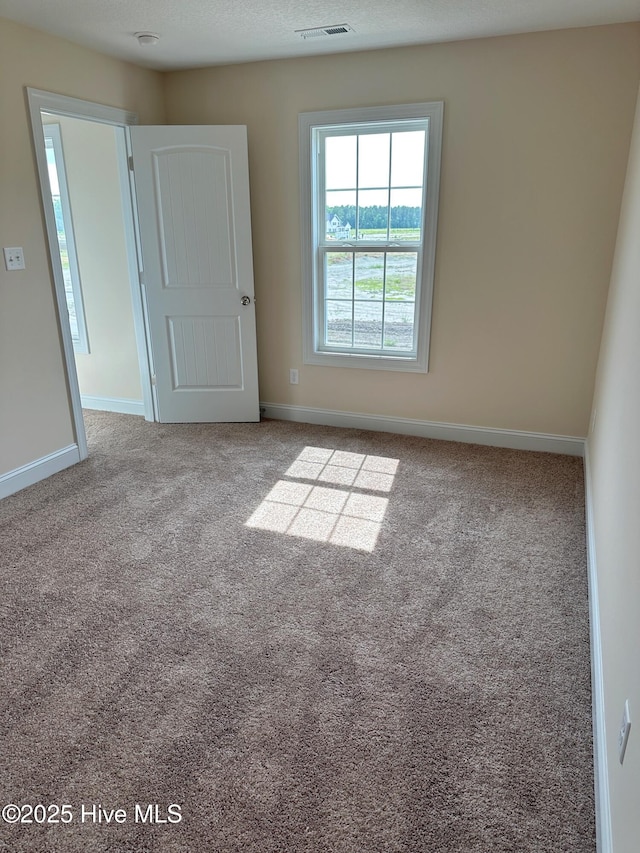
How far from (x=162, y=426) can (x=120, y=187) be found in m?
1.81

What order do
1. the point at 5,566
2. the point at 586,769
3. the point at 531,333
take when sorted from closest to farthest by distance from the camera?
the point at 586,769 < the point at 5,566 < the point at 531,333

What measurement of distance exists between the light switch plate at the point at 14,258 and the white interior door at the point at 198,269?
1059 mm

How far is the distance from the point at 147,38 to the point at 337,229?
5.25 feet

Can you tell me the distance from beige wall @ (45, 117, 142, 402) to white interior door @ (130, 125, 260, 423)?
1.22 ft

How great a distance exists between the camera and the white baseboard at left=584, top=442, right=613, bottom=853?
1.35 metres

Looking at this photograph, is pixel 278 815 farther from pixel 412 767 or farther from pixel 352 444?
pixel 352 444

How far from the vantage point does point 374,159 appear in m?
3.70

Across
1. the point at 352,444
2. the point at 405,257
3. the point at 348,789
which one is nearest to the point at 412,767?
the point at 348,789

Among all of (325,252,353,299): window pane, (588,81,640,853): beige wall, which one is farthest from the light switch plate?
(588,81,640,853): beige wall

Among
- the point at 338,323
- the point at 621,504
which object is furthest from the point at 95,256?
the point at 621,504

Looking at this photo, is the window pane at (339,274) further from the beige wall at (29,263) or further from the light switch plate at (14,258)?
the light switch plate at (14,258)

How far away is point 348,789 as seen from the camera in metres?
1.53

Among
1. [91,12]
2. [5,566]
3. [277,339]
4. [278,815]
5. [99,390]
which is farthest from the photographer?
[99,390]

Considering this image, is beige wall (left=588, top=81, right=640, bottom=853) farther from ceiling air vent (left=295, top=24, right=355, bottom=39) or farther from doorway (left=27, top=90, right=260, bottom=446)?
doorway (left=27, top=90, right=260, bottom=446)
